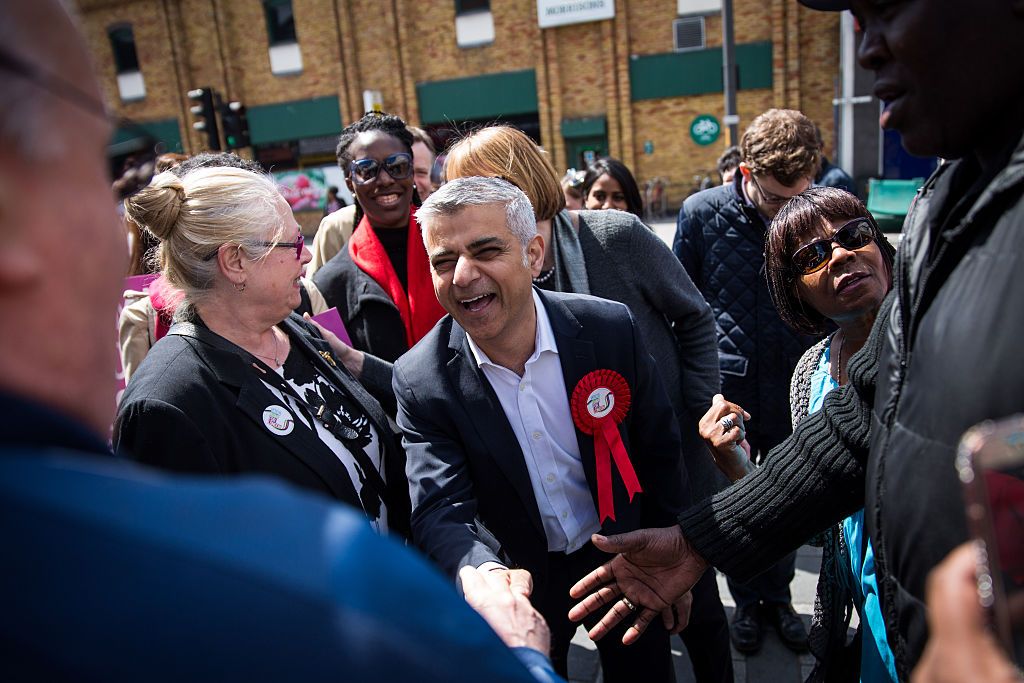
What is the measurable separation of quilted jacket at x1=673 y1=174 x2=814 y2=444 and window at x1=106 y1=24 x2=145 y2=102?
24.5m

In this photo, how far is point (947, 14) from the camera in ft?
3.44

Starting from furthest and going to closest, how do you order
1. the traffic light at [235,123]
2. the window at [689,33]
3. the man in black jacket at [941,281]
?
the window at [689,33]
the traffic light at [235,123]
the man in black jacket at [941,281]

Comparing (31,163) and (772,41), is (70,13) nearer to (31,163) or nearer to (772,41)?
(31,163)

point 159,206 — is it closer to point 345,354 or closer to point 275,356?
point 275,356

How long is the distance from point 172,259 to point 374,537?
6.35ft

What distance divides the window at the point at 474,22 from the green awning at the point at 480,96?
1076 millimetres

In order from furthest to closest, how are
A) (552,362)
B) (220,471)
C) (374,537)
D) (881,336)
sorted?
(552,362), (220,471), (881,336), (374,537)

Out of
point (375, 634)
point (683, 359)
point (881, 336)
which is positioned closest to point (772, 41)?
point (683, 359)

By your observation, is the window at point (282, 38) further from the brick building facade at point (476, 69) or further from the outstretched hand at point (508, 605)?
the outstretched hand at point (508, 605)

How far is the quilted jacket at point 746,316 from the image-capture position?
3492 millimetres

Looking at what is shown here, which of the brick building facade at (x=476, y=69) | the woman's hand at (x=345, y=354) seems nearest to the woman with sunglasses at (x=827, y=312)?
the woman's hand at (x=345, y=354)

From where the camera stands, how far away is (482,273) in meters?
2.22

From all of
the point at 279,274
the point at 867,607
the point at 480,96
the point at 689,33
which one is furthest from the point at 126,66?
the point at 867,607

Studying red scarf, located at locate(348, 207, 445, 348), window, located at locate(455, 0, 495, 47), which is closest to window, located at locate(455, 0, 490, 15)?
window, located at locate(455, 0, 495, 47)
